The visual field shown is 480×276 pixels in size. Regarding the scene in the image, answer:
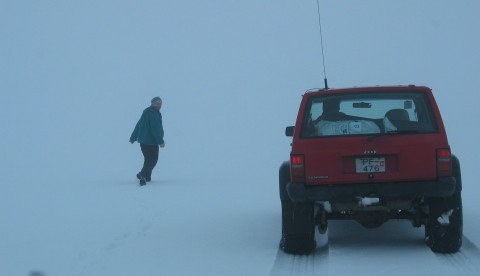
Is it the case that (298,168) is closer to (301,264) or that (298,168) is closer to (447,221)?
(301,264)

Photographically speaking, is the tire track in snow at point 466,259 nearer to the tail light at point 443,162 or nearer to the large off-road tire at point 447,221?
the large off-road tire at point 447,221

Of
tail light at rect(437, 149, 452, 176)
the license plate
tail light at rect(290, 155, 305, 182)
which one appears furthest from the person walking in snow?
tail light at rect(437, 149, 452, 176)

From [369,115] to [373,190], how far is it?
46.7 inches

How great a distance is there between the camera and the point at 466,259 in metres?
6.61

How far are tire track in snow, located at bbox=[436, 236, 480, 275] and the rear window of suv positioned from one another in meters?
1.22

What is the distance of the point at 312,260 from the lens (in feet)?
22.4

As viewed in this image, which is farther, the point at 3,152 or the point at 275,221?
the point at 3,152

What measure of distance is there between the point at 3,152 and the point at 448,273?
19.8 meters

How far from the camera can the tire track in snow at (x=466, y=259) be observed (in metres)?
6.11

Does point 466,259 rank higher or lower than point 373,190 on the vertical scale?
lower

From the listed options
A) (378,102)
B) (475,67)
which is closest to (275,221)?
(378,102)

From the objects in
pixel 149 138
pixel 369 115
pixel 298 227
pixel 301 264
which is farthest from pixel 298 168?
pixel 149 138

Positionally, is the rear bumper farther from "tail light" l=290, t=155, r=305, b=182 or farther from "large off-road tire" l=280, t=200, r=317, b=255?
"large off-road tire" l=280, t=200, r=317, b=255

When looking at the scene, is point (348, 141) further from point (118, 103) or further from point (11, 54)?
point (11, 54)
